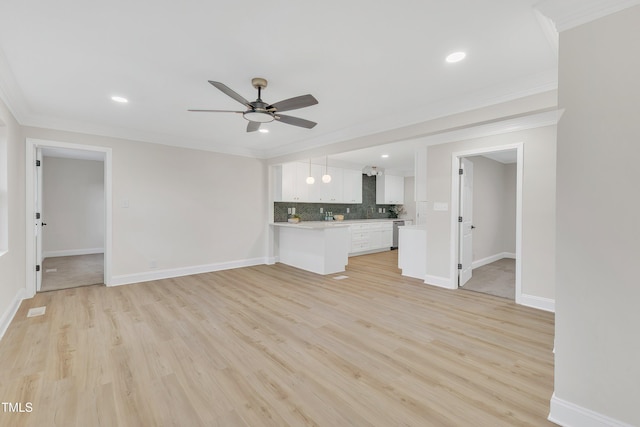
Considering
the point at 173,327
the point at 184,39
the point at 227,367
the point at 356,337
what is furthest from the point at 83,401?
the point at 184,39

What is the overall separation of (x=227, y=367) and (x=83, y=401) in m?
0.91

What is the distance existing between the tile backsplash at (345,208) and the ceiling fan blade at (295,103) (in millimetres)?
4150

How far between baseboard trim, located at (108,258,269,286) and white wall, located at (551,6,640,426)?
5328 millimetres

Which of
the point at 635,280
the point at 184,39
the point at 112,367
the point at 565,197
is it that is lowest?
the point at 112,367

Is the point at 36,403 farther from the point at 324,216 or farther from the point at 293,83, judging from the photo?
the point at 324,216

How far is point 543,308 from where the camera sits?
359 centimetres

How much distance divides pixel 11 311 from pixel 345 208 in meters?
6.87

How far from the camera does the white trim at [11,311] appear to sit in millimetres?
2916

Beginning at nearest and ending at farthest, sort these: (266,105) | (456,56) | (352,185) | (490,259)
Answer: (456,56) → (266,105) → (490,259) → (352,185)

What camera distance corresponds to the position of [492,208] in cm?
666

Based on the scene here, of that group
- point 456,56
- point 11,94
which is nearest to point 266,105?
point 456,56

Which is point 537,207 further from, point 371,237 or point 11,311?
point 11,311

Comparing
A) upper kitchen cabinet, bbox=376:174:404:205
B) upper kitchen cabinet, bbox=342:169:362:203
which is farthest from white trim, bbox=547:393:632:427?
upper kitchen cabinet, bbox=376:174:404:205

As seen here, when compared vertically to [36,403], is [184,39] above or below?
above
